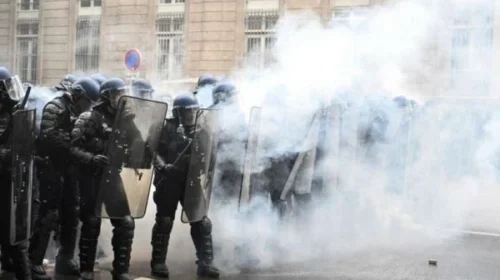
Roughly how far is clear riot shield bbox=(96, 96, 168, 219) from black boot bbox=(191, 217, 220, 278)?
616mm

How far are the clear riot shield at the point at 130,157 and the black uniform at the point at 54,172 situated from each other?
1.43ft

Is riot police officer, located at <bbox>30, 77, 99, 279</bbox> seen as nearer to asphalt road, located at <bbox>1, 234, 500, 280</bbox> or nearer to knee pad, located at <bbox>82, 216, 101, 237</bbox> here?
knee pad, located at <bbox>82, 216, 101, 237</bbox>

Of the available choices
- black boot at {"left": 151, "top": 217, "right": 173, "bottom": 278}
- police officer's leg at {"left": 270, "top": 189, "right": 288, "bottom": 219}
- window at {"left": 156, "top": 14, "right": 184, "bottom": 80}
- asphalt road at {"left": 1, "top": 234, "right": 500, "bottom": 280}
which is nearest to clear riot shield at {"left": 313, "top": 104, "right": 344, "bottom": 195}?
police officer's leg at {"left": 270, "top": 189, "right": 288, "bottom": 219}

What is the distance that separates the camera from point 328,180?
24.7 ft

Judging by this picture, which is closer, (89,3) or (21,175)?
(21,175)

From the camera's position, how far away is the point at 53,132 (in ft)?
17.1

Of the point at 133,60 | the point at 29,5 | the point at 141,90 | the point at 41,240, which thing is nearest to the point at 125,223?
the point at 41,240

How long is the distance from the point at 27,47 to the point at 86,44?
1207mm

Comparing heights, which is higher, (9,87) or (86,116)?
(9,87)

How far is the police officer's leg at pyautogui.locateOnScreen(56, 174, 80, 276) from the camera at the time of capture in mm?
5359

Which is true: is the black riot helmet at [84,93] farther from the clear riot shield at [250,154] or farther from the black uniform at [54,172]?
the clear riot shield at [250,154]

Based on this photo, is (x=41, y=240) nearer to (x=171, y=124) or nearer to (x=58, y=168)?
(x=58, y=168)

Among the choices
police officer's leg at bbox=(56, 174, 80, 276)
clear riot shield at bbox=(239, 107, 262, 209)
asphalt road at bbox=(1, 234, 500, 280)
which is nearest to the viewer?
police officer's leg at bbox=(56, 174, 80, 276)

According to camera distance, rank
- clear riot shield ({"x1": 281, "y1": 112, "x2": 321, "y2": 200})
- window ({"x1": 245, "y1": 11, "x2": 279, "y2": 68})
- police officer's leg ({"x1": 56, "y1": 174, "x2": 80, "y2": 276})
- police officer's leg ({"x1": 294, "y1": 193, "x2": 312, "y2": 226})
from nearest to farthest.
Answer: police officer's leg ({"x1": 56, "y1": 174, "x2": 80, "y2": 276}), clear riot shield ({"x1": 281, "y1": 112, "x2": 321, "y2": 200}), police officer's leg ({"x1": 294, "y1": 193, "x2": 312, "y2": 226}), window ({"x1": 245, "y1": 11, "x2": 279, "y2": 68})
